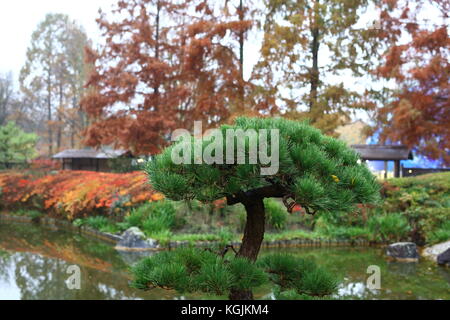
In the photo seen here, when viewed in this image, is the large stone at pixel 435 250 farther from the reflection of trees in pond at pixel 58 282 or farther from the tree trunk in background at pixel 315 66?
the reflection of trees in pond at pixel 58 282

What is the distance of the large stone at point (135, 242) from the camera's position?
7.92 meters

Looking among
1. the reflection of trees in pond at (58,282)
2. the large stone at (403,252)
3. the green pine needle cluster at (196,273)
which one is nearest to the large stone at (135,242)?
the reflection of trees in pond at (58,282)

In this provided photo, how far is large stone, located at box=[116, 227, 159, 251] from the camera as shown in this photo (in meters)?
7.92

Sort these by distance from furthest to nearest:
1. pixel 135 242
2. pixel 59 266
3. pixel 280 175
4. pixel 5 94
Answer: pixel 5 94
pixel 135 242
pixel 59 266
pixel 280 175

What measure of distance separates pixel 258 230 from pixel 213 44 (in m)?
10.1

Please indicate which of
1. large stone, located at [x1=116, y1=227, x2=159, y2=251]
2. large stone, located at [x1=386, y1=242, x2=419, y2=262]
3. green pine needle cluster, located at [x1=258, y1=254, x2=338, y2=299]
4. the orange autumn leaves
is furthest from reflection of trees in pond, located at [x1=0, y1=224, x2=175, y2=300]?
large stone, located at [x1=386, y1=242, x2=419, y2=262]

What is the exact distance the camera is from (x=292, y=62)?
11367 millimetres

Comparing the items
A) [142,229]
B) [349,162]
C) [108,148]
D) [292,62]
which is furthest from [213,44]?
[108,148]

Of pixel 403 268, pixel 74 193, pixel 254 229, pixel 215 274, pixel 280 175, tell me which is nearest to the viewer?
pixel 215 274

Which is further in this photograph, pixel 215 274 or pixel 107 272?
pixel 107 272

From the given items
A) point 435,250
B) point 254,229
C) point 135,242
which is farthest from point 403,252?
point 254,229

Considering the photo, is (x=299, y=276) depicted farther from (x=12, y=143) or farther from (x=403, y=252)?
(x=12, y=143)

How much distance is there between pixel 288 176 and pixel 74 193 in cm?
934

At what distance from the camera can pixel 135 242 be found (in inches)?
314
